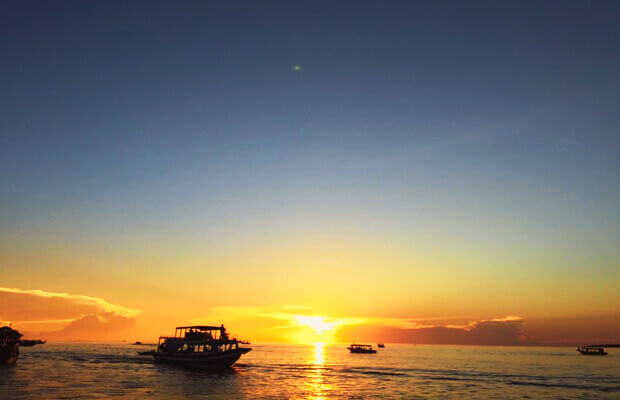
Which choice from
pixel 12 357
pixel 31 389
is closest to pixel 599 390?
pixel 31 389

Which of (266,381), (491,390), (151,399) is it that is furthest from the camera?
(266,381)

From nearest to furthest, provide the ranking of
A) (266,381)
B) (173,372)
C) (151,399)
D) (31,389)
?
(151,399), (31,389), (266,381), (173,372)

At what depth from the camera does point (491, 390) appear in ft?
214

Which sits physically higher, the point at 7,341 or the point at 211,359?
the point at 7,341

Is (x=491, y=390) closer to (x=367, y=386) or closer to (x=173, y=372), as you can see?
(x=367, y=386)

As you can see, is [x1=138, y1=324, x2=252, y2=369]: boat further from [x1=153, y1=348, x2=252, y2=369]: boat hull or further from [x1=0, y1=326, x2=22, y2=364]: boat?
[x1=0, y1=326, x2=22, y2=364]: boat

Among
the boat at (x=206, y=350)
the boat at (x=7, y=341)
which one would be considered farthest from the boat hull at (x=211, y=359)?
the boat at (x=7, y=341)

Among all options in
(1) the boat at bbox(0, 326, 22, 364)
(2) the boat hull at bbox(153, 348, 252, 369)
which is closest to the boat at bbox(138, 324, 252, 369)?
(2) the boat hull at bbox(153, 348, 252, 369)

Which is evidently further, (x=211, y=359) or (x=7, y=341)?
(x=7, y=341)

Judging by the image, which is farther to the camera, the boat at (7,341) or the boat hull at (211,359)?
the boat at (7,341)

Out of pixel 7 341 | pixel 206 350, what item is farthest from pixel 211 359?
pixel 7 341

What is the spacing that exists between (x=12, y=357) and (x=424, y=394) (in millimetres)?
86290

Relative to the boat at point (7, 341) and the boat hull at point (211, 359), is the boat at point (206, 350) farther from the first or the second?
the boat at point (7, 341)

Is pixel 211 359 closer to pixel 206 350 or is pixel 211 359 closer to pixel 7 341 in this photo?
pixel 206 350
